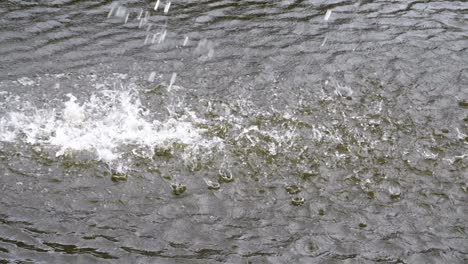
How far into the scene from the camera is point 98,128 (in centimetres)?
1000

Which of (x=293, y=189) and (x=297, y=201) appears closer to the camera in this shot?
(x=297, y=201)

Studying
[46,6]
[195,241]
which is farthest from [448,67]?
[46,6]

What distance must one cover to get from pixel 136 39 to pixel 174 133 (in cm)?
371

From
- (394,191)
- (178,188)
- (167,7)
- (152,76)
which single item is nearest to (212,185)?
(178,188)

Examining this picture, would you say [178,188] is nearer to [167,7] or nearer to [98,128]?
[98,128]

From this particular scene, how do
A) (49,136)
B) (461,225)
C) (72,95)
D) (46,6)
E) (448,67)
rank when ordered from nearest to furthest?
1. (461,225)
2. (49,136)
3. (72,95)
4. (448,67)
5. (46,6)

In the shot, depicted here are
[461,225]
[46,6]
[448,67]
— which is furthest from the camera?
[46,6]

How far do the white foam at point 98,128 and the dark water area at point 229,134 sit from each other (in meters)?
0.03

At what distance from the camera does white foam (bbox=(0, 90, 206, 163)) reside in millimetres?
9586

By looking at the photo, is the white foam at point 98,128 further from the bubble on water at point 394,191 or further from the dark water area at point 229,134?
the bubble on water at point 394,191

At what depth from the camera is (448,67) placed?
12.2 m

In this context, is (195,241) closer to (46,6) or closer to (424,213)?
(424,213)

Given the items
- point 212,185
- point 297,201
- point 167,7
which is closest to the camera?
point 297,201

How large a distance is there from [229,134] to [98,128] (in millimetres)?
2446
